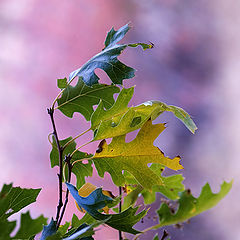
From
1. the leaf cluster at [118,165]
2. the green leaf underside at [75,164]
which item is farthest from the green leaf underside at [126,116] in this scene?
the green leaf underside at [75,164]

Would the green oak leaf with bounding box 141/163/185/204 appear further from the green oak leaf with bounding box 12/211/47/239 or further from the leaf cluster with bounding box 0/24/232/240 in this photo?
the green oak leaf with bounding box 12/211/47/239

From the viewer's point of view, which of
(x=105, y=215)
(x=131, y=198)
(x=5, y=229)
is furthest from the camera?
(x=131, y=198)

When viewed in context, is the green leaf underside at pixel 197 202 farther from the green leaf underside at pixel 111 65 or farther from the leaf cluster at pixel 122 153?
the green leaf underside at pixel 111 65

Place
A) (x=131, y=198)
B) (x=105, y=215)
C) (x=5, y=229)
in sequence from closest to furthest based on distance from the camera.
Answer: (x=5, y=229) < (x=105, y=215) < (x=131, y=198)

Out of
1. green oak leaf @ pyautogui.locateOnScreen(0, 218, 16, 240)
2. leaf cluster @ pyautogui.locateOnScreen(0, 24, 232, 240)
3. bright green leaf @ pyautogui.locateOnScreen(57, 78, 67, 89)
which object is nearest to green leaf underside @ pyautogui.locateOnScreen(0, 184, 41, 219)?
leaf cluster @ pyautogui.locateOnScreen(0, 24, 232, 240)

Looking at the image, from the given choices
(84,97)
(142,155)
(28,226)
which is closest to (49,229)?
(28,226)

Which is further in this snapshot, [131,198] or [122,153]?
[131,198]

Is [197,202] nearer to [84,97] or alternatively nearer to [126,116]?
[126,116]

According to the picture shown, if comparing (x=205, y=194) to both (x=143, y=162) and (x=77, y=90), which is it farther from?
(x=77, y=90)
